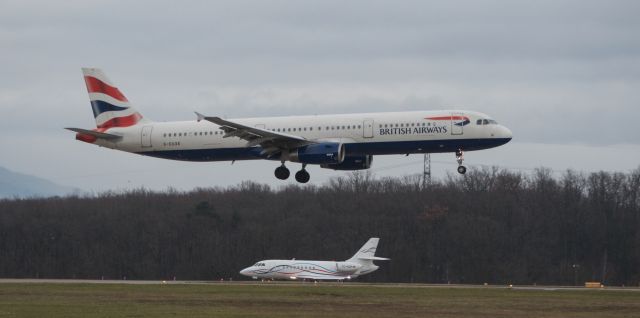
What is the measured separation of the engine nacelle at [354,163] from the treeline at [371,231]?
54704 millimetres

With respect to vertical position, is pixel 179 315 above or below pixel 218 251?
below

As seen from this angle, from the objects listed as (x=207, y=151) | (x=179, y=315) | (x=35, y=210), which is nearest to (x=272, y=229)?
(x=35, y=210)

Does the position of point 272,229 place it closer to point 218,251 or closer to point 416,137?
point 218,251

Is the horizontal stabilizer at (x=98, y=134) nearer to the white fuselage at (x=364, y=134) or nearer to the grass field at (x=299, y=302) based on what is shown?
the white fuselage at (x=364, y=134)

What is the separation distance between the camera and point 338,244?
149000mm

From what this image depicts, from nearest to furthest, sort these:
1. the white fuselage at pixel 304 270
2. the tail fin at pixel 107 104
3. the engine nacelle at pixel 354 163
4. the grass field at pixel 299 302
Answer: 1. the grass field at pixel 299 302
2. the engine nacelle at pixel 354 163
3. the tail fin at pixel 107 104
4. the white fuselage at pixel 304 270

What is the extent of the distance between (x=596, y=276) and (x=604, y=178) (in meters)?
28.7

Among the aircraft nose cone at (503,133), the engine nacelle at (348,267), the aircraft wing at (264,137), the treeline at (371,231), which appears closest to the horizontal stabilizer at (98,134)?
the aircraft wing at (264,137)

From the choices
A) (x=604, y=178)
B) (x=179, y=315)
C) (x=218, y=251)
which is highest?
(x=604, y=178)

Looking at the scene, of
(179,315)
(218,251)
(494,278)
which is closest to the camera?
(179,315)

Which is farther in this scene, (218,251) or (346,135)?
(218,251)

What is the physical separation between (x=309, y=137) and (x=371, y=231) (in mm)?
76156

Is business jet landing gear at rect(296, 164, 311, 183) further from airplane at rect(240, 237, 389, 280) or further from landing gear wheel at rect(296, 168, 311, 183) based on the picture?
airplane at rect(240, 237, 389, 280)

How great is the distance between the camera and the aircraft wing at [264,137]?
75688 mm
